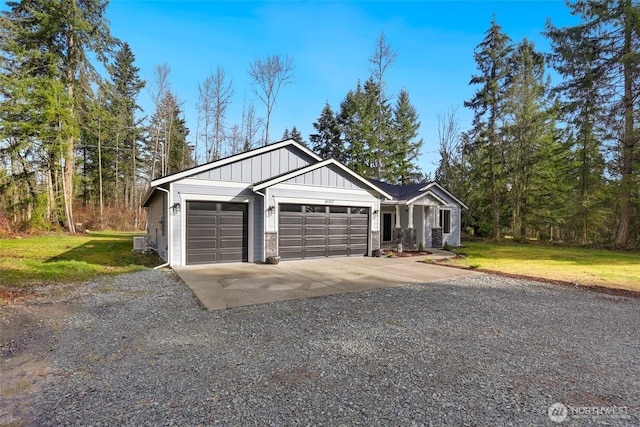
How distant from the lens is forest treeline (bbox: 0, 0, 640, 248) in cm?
1695

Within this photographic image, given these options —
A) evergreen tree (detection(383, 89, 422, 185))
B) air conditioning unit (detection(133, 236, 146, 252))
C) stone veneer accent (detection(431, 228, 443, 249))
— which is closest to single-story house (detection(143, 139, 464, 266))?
air conditioning unit (detection(133, 236, 146, 252))

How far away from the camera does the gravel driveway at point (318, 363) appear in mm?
2463

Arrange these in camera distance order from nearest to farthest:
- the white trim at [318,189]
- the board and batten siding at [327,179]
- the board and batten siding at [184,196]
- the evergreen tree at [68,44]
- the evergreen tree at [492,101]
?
1. the board and batten siding at [184,196]
2. the white trim at [318,189]
3. the board and batten siding at [327,179]
4. the evergreen tree at [68,44]
5. the evergreen tree at [492,101]

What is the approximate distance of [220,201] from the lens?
1036cm

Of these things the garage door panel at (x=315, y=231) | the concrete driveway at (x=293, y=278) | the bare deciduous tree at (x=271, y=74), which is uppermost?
the bare deciduous tree at (x=271, y=74)

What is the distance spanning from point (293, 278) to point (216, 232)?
3.75 metres

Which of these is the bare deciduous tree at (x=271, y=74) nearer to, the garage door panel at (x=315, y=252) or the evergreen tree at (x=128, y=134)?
the evergreen tree at (x=128, y=134)

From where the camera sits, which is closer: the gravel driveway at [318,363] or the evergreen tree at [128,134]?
the gravel driveway at [318,363]

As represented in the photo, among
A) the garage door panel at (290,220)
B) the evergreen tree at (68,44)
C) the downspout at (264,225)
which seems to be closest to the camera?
the downspout at (264,225)

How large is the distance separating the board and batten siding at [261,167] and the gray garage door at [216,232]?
0.94m

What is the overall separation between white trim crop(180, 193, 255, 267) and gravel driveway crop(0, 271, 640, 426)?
3955 millimetres

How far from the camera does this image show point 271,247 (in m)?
10.7

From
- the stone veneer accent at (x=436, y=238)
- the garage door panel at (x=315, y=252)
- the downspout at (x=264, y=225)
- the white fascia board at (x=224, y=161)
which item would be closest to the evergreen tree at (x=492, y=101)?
the stone veneer accent at (x=436, y=238)

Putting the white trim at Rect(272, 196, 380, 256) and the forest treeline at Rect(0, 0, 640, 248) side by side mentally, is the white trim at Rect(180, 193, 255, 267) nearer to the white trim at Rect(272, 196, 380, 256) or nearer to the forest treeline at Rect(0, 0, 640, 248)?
the white trim at Rect(272, 196, 380, 256)
